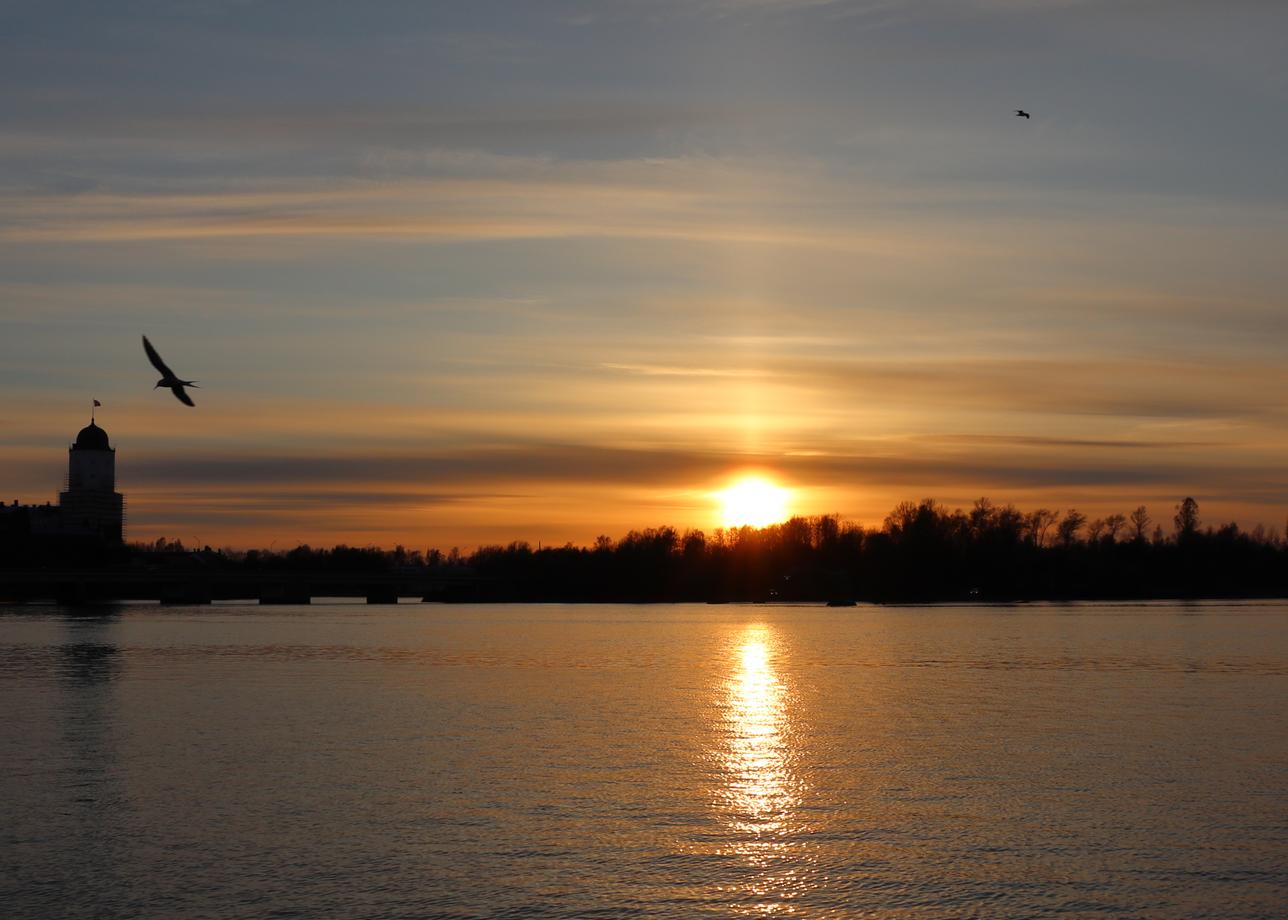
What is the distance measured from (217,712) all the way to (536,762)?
1926 centimetres

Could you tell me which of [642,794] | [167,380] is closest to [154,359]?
[167,380]

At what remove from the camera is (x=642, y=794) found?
35719 millimetres

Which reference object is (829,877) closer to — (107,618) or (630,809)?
(630,809)

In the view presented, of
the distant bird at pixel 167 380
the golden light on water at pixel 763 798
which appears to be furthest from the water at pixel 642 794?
the distant bird at pixel 167 380

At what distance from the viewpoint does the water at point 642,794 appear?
26.1 m

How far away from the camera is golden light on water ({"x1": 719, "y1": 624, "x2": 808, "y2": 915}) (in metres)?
26.4

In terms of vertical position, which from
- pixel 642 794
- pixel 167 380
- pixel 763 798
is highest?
pixel 167 380

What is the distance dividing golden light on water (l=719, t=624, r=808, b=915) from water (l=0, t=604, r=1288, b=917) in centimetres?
14

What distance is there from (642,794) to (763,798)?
306cm

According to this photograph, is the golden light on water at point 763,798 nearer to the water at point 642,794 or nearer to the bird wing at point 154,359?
the water at point 642,794

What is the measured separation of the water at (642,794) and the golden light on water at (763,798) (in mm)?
141

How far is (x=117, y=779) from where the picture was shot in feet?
125

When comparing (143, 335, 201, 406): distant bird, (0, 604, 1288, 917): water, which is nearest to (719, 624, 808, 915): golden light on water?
(0, 604, 1288, 917): water

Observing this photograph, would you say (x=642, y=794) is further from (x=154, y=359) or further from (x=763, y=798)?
(x=154, y=359)
